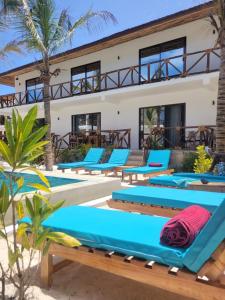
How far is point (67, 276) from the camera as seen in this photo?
2.95 meters

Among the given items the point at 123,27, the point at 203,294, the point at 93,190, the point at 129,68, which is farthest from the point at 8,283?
the point at 123,27

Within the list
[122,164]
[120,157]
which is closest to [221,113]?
[122,164]

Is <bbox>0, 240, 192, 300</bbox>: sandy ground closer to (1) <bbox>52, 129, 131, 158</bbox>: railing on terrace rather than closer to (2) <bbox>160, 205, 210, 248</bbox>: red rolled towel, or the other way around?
(2) <bbox>160, 205, 210, 248</bbox>: red rolled towel

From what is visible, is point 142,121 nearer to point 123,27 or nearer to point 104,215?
point 123,27

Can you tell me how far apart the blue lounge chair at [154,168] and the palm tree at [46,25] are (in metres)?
3.15

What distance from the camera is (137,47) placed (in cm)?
1372

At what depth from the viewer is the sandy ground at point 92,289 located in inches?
102

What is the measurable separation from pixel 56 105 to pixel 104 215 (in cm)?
1440

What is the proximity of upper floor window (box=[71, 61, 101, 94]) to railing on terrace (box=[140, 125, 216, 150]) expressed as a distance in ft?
15.0

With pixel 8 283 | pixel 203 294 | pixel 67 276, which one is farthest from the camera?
pixel 67 276

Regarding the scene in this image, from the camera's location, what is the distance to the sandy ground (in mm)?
2578

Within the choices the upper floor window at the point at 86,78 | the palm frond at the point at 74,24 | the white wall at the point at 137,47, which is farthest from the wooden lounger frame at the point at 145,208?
the upper floor window at the point at 86,78

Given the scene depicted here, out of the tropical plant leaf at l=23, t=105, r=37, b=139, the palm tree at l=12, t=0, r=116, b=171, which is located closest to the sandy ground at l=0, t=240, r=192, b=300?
the tropical plant leaf at l=23, t=105, r=37, b=139

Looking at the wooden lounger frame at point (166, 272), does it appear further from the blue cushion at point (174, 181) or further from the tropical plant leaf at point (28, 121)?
the blue cushion at point (174, 181)
